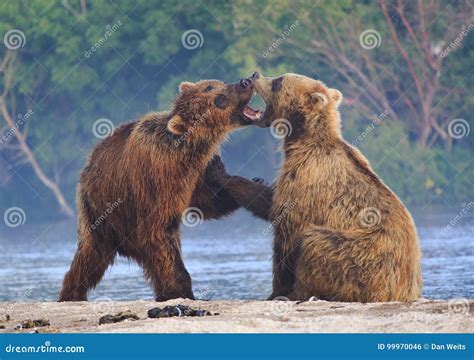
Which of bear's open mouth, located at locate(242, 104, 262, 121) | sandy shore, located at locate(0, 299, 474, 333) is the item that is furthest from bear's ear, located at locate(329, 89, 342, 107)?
sandy shore, located at locate(0, 299, 474, 333)

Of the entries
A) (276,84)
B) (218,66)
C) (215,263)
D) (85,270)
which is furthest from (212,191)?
(218,66)

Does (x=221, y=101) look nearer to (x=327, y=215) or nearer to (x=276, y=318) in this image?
(x=327, y=215)

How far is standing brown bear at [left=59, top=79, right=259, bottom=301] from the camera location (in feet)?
33.8

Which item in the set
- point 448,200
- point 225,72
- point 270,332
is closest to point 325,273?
point 270,332

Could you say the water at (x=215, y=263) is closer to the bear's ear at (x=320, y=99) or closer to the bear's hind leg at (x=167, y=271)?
the bear's hind leg at (x=167, y=271)

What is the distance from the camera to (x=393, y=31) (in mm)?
30516

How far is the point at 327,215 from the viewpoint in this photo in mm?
9688

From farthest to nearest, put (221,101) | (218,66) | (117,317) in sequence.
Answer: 1. (218,66)
2. (221,101)
3. (117,317)

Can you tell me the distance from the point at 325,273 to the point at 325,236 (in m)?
0.27

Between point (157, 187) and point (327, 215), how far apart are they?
1.42m

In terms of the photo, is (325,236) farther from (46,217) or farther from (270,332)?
(46,217)

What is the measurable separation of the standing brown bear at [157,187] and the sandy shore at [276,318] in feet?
2.00

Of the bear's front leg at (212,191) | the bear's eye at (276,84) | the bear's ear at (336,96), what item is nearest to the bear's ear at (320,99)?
the bear's ear at (336,96)

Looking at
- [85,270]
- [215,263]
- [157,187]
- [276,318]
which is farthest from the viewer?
[215,263]
